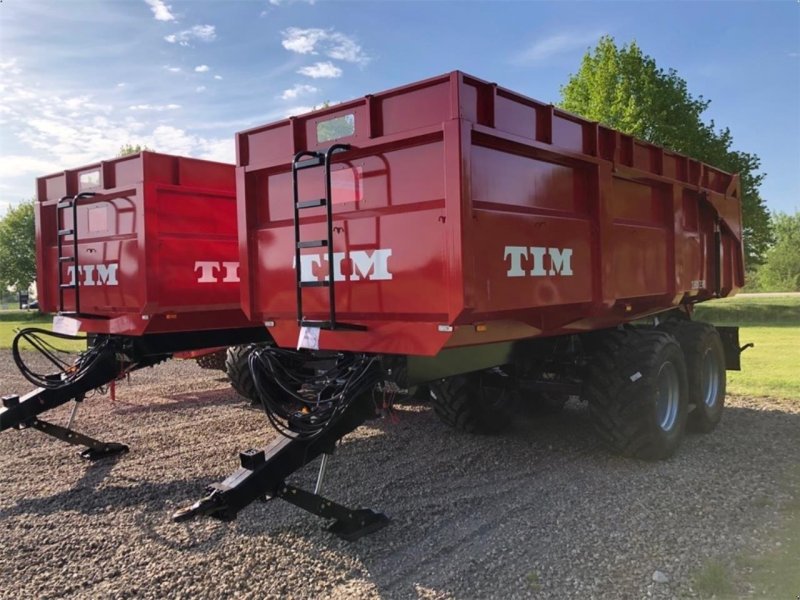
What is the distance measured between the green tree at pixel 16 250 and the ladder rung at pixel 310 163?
44.0m

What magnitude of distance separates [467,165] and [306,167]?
1204 mm

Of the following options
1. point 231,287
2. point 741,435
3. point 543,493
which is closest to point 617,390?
point 543,493

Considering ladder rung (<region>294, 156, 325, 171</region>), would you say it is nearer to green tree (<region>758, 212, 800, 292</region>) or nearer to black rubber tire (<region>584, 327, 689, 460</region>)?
black rubber tire (<region>584, 327, 689, 460</region>)

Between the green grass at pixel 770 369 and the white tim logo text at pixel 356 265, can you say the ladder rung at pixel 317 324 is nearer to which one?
the white tim logo text at pixel 356 265

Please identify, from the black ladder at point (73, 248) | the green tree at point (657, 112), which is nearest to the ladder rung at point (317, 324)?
the black ladder at point (73, 248)

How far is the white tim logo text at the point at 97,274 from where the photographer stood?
6285 millimetres

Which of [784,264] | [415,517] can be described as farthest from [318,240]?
[784,264]

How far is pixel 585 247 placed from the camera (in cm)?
471

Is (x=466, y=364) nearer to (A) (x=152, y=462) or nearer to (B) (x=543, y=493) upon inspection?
(B) (x=543, y=493)

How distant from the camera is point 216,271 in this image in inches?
258

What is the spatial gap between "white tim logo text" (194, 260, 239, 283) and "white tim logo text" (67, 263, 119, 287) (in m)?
0.80

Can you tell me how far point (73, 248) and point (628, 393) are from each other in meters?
5.69

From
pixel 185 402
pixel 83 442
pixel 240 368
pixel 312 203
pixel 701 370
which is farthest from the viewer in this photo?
pixel 185 402

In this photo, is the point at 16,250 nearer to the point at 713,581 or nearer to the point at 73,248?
the point at 73,248
